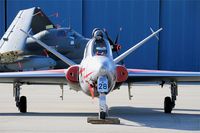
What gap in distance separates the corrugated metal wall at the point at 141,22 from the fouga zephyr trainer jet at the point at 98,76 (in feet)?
86.4

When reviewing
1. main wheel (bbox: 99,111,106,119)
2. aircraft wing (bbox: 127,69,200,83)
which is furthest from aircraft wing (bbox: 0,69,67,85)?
main wheel (bbox: 99,111,106,119)

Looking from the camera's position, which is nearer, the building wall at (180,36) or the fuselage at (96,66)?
the fuselage at (96,66)

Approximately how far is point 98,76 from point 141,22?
29.6 m

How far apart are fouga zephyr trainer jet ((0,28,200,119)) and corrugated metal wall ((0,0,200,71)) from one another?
86.4ft

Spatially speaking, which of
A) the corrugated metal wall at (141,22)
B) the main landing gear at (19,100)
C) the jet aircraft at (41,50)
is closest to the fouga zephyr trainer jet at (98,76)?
the main landing gear at (19,100)

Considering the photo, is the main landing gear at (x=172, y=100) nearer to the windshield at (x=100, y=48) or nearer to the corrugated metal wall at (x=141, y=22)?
the windshield at (x=100, y=48)

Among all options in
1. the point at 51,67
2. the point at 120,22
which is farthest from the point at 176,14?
the point at 51,67

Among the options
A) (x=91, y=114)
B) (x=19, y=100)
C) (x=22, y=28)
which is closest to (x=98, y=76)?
(x=91, y=114)

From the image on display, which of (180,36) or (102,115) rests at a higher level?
(180,36)

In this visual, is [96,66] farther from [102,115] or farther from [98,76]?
[102,115]

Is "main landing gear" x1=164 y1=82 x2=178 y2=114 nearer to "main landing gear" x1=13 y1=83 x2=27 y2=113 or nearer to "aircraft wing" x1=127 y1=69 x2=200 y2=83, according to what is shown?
"aircraft wing" x1=127 y1=69 x2=200 y2=83

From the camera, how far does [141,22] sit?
40.6m

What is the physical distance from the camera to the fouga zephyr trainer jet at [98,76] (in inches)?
452

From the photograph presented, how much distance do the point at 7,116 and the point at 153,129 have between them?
166 inches
